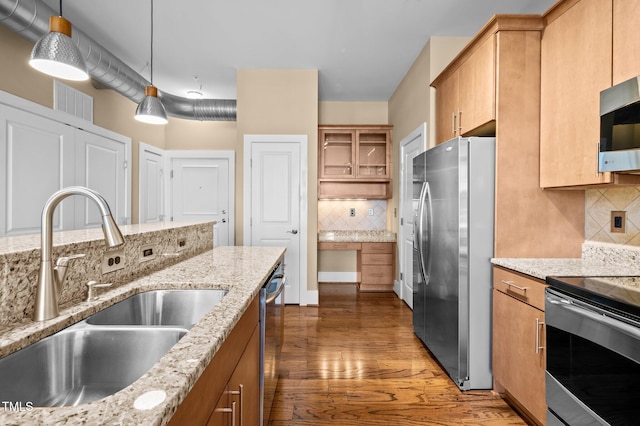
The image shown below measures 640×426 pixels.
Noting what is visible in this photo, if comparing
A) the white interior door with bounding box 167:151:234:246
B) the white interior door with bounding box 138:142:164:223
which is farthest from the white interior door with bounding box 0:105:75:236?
the white interior door with bounding box 167:151:234:246

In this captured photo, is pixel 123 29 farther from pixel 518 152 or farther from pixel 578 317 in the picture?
pixel 578 317

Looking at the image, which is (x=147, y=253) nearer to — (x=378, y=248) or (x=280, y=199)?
(x=280, y=199)

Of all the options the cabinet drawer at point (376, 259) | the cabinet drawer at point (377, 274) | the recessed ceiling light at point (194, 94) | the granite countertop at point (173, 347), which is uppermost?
the recessed ceiling light at point (194, 94)

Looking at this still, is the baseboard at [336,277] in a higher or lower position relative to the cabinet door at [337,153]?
lower

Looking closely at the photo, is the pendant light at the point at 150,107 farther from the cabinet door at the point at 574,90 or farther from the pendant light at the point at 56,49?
the cabinet door at the point at 574,90

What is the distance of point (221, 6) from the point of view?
109 inches

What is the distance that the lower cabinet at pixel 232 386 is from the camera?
72 centimetres

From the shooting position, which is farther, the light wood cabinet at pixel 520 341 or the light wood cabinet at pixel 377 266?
the light wood cabinet at pixel 377 266

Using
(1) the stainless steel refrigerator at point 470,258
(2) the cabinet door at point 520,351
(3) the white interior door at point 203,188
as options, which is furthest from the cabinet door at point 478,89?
(3) the white interior door at point 203,188

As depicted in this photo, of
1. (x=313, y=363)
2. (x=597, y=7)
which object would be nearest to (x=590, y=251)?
(x=597, y=7)

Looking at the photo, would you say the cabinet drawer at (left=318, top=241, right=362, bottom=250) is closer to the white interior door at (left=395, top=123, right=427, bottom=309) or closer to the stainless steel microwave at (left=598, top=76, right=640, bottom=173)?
the white interior door at (left=395, top=123, right=427, bottom=309)

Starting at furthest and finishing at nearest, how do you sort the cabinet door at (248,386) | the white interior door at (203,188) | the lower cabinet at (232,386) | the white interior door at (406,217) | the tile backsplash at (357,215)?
the white interior door at (203,188) → the tile backsplash at (357,215) → the white interior door at (406,217) → the cabinet door at (248,386) → the lower cabinet at (232,386)

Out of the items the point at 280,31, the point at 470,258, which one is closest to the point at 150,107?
the point at 280,31

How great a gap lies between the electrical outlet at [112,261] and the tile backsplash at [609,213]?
265 centimetres
